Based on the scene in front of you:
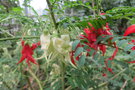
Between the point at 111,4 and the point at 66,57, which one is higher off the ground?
the point at 111,4

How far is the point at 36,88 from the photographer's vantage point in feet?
4.35

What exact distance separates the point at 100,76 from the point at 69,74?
34cm

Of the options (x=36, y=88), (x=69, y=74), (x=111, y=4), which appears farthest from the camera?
(x=111, y=4)

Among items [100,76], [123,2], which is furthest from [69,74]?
[123,2]

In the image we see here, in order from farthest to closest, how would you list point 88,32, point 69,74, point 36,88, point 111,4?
point 111,4 → point 36,88 → point 69,74 → point 88,32

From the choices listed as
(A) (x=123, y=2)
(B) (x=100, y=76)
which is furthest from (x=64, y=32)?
(A) (x=123, y=2)

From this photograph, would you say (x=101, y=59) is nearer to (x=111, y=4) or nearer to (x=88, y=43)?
(x=88, y=43)

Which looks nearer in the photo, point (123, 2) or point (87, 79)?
point (87, 79)

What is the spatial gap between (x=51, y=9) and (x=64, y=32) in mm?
80

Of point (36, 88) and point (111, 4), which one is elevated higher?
point (111, 4)

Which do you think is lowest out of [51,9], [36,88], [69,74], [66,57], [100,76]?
[36,88]

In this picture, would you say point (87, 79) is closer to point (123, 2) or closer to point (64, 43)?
point (64, 43)

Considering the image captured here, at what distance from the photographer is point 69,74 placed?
71 cm

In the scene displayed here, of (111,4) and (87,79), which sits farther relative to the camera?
(111,4)
